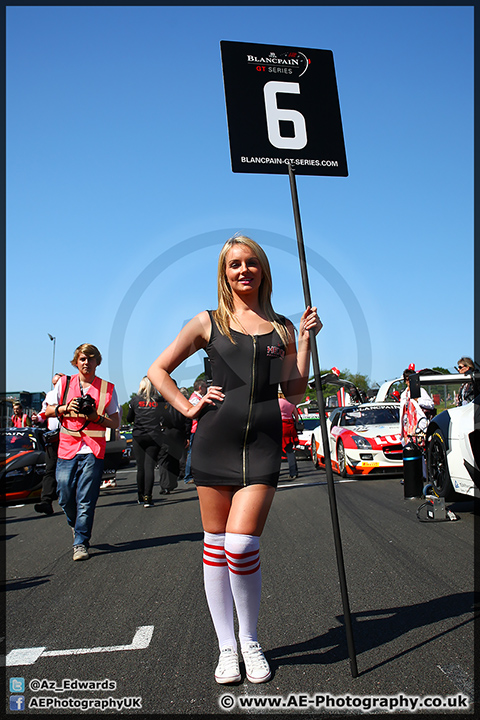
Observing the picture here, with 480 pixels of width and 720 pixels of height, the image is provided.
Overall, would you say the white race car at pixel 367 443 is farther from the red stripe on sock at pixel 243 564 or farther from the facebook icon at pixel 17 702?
the facebook icon at pixel 17 702

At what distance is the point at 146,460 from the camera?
9.66m

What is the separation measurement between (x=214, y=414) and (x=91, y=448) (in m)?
3.29

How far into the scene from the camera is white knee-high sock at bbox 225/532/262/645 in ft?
9.68

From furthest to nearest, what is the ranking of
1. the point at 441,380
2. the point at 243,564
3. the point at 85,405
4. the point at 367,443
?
1. the point at 367,443
2. the point at 441,380
3. the point at 85,405
4. the point at 243,564

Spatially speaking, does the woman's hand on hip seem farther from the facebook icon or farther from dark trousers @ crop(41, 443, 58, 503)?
dark trousers @ crop(41, 443, 58, 503)

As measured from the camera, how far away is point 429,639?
11.0 ft

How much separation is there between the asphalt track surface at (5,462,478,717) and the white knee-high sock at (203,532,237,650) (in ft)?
0.82

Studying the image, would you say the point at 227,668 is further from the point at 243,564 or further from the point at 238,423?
the point at 238,423

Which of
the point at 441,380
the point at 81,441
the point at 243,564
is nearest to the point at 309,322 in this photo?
the point at 243,564

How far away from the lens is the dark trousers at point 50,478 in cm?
923

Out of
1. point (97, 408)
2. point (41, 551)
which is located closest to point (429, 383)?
point (97, 408)

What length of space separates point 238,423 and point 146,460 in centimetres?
687

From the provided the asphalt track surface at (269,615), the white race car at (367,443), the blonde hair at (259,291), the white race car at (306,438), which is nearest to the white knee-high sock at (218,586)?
the asphalt track surface at (269,615)

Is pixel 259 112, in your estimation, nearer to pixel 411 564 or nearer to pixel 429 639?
pixel 429 639
